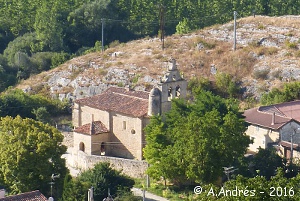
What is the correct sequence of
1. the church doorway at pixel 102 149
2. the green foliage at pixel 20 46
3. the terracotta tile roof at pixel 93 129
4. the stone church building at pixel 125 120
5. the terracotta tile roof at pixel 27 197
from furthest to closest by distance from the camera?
the green foliage at pixel 20 46 → the church doorway at pixel 102 149 → the terracotta tile roof at pixel 93 129 → the stone church building at pixel 125 120 → the terracotta tile roof at pixel 27 197

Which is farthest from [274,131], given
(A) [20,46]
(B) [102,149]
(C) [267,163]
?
(A) [20,46]

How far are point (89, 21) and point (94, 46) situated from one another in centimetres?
331

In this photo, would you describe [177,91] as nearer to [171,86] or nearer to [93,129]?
[171,86]

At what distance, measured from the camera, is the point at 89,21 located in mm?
86812

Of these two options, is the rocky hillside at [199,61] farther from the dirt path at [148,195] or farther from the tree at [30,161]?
the tree at [30,161]

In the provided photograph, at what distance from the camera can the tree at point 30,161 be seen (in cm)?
4569

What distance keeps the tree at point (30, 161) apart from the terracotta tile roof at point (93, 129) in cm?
594

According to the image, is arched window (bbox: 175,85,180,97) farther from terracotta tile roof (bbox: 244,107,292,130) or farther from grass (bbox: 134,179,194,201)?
grass (bbox: 134,179,194,201)

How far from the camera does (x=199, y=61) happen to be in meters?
68.8

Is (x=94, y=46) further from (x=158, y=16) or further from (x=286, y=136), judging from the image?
(x=286, y=136)

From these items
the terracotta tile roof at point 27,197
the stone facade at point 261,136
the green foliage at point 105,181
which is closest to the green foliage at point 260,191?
the terracotta tile roof at point 27,197

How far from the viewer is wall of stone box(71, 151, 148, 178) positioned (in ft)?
164

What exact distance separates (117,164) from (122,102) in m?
4.87

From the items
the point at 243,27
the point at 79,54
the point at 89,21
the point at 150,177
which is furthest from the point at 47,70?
the point at 150,177
